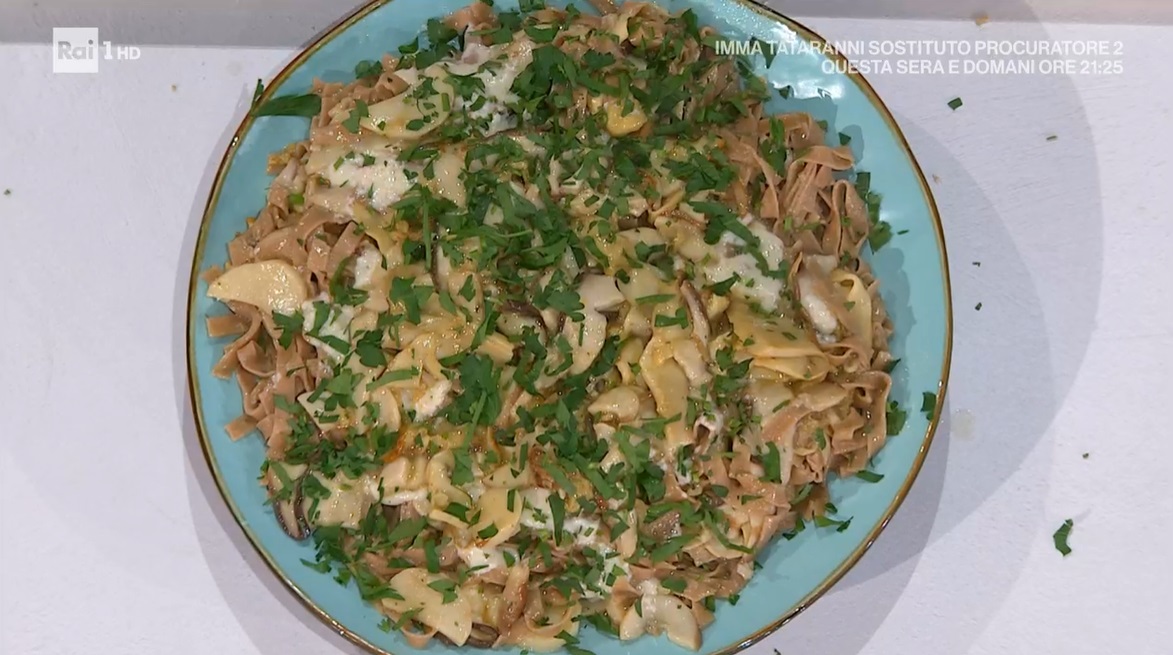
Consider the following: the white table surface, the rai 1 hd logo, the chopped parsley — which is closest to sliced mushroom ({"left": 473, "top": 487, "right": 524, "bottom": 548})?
the white table surface

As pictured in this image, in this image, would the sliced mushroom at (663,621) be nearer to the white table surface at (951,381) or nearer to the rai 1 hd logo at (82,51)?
the white table surface at (951,381)

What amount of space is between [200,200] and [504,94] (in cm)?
82

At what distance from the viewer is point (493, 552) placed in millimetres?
1582

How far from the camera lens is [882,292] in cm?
169

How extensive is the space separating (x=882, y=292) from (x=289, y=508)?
1.19 m

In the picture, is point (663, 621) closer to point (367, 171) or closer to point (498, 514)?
point (498, 514)

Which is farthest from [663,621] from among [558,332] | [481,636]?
[558,332]

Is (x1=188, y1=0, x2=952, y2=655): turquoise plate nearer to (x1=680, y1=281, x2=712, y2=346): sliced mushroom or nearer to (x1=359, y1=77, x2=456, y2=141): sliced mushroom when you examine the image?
(x1=359, y1=77, x2=456, y2=141): sliced mushroom

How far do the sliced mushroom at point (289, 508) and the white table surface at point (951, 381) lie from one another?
327mm

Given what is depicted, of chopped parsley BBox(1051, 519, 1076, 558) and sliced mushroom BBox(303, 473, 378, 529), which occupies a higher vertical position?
sliced mushroom BBox(303, 473, 378, 529)

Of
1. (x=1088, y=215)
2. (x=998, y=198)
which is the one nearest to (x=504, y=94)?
(x=998, y=198)

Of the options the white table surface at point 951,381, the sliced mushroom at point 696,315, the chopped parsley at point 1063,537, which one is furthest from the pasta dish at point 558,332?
the chopped parsley at point 1063,537

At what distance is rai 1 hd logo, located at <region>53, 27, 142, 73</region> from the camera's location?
2.03 m

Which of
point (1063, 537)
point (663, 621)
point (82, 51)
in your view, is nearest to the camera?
point (663, 621)
